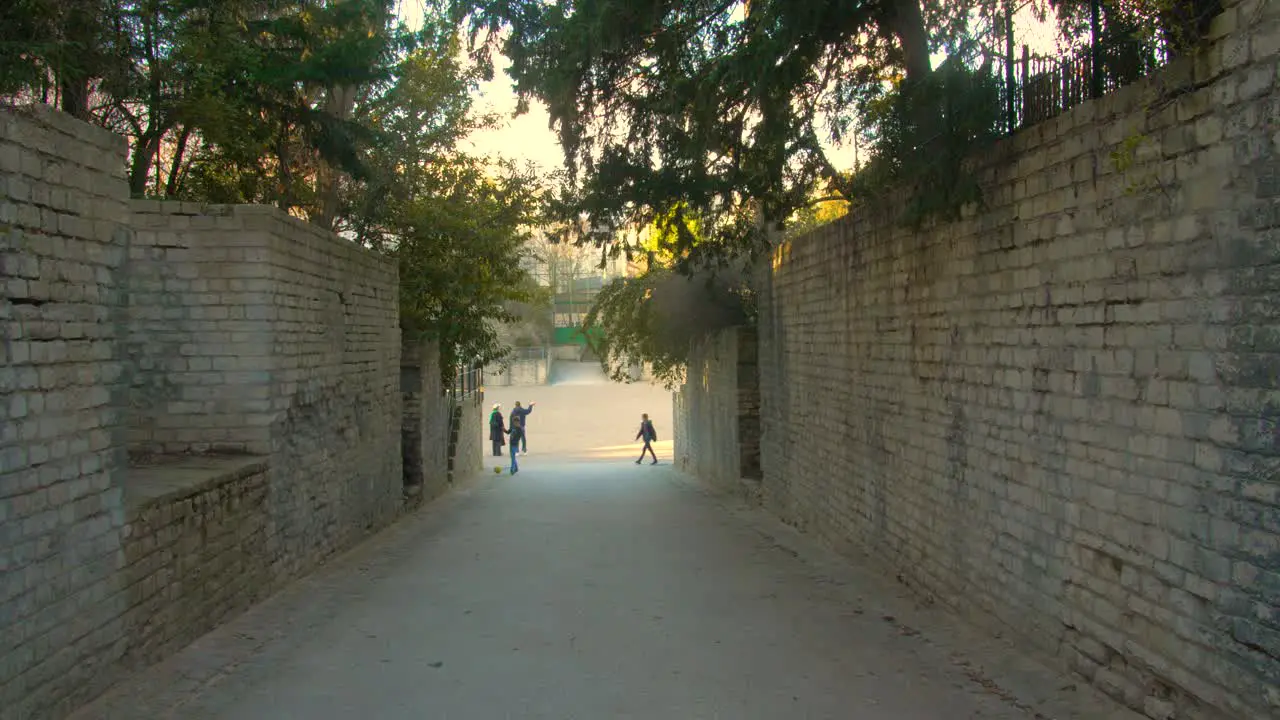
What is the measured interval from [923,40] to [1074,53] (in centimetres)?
276

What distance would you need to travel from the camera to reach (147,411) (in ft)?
28.4

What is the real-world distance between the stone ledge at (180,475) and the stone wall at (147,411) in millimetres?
24

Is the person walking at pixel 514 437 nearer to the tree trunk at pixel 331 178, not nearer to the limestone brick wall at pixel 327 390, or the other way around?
the tree trunk at pixel 331 178

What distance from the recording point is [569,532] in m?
12.7

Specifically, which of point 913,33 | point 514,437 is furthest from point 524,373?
point 913,33

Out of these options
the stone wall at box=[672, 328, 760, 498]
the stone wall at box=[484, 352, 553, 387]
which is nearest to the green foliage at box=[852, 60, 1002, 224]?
the stone wall at box=[672, 328, 760, 498]

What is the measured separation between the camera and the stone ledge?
6523 millimetres

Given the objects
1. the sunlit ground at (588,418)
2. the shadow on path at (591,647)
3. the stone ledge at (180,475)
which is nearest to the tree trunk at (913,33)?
the shadow on path at (591,647)

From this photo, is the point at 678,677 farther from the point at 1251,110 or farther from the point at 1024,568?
the point at 1251,110

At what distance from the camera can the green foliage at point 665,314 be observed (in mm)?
19547

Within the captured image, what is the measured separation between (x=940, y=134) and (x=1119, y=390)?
2.64 m

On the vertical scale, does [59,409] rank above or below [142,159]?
below

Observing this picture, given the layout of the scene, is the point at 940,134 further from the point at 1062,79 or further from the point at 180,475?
the point at 180,475

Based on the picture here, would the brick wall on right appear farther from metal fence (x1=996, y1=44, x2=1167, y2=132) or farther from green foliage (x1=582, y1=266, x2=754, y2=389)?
green foliage (x1=582, y1=266, x2=754, y2=389)
